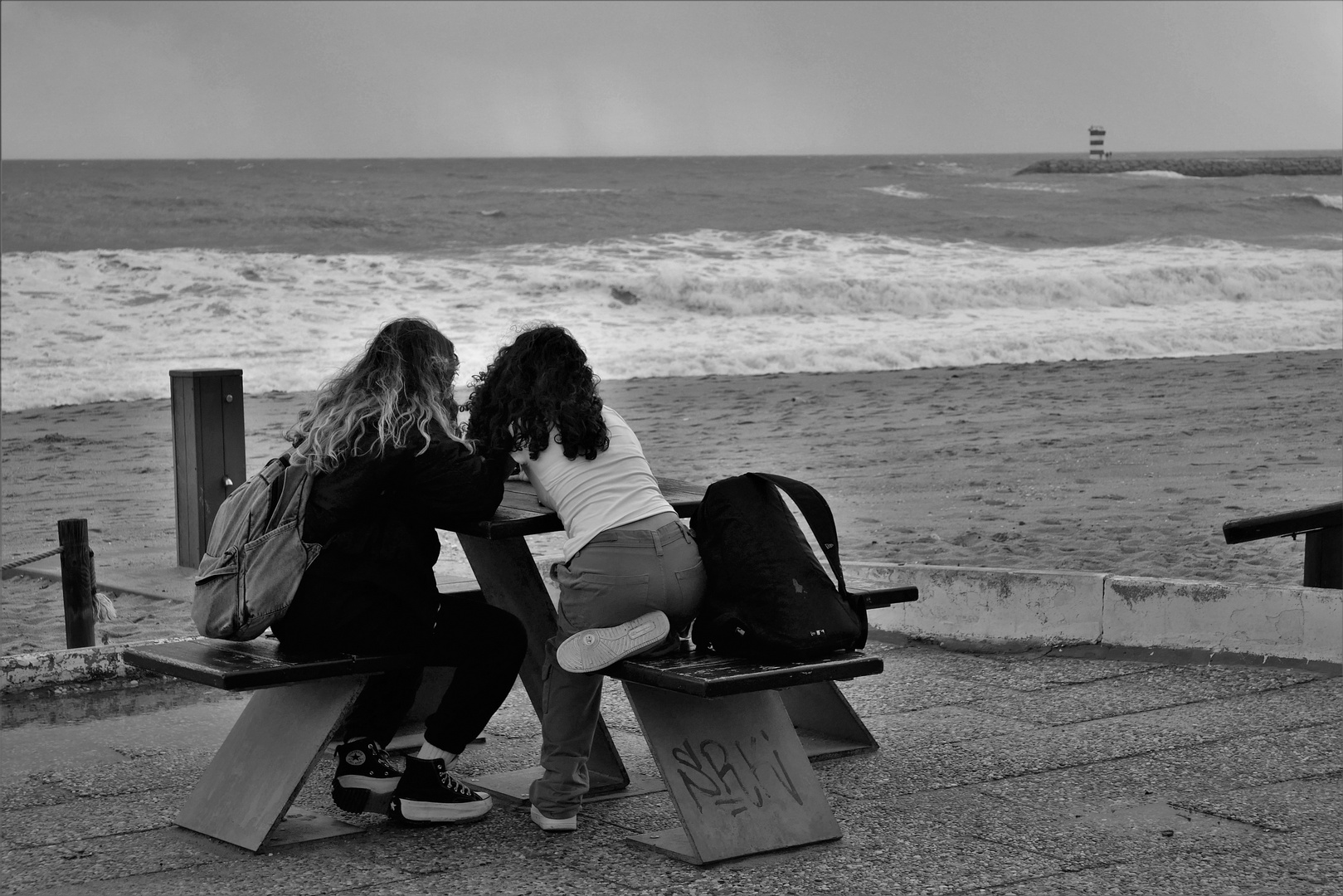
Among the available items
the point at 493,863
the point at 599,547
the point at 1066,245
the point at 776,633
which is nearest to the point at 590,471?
the point at 599,547

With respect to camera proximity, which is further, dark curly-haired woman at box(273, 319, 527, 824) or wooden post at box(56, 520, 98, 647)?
wooden post at box(56, 520, 98, 647)

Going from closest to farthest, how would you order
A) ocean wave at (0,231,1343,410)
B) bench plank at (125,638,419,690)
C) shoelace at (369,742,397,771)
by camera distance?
bench plank at (125,638,419,690), shoelace at (369,742,397,771), ocean wave at (0,231,1343,410)

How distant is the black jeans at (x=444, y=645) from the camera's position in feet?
12.7

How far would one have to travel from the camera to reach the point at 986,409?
13.3m

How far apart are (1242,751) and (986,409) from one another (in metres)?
9.00

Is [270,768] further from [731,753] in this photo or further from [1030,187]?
[1030,187]

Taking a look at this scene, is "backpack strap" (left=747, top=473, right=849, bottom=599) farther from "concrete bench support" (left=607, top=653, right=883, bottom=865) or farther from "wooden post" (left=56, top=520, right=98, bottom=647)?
"wooden post" (left=56, top=520, right=98, bottom=647)

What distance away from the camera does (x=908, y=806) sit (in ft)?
13.4

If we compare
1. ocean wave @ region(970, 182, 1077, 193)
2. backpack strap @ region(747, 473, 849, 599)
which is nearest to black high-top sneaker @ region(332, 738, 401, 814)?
backpack strap @ region(747, 473, 849, 599)

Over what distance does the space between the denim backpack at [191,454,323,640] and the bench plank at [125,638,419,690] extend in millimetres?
81

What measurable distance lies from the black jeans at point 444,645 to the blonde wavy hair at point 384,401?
42cm

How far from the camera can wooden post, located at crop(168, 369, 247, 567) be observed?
24.1 feet

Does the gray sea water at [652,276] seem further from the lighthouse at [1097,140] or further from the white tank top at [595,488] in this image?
the lighthouse at [1097,140]

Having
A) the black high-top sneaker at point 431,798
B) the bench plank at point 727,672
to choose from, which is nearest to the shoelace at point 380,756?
the black high-top sneaker at point 431,798
